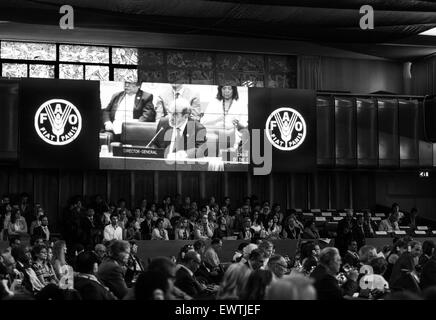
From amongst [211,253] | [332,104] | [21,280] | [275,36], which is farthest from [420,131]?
[21,280]

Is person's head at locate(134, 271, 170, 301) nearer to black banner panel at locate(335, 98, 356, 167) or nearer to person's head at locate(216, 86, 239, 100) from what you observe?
person's head at locate(216, 86, 239, 100)

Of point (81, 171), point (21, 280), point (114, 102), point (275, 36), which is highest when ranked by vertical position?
point (275, 36)

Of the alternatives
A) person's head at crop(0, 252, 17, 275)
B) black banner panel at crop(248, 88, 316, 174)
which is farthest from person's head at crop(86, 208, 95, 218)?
person's head at crop(0, 252, 17, 275)

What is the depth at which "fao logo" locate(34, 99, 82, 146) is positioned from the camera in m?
19.9

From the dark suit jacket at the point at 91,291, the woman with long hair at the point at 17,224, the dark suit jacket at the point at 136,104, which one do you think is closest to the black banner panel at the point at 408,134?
the dark suit jacket at the point at 136,104

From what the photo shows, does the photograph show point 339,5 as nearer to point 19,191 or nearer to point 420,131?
point 420,131

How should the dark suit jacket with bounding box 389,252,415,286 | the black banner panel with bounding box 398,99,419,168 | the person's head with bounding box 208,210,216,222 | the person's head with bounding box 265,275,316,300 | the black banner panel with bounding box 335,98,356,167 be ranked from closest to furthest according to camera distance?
the person's head with bounding box 265,275,316,300, the dark suit jacket with bounding box 389,252,415,286, the person's head with bounding box 208,210,216,222, the black banner panel with bounding box 335,98,356,167, the black banner panel with bounding box 398,99,419,168

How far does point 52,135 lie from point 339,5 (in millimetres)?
7722

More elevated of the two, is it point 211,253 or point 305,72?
point 305,72

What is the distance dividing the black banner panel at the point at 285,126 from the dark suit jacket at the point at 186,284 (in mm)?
A: 13160

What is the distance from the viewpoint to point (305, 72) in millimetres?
24469

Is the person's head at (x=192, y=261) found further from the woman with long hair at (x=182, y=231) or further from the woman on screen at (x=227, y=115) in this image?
the woman on screen at (x=227, y=115)

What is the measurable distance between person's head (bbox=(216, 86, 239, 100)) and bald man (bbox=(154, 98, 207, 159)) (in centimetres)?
92
